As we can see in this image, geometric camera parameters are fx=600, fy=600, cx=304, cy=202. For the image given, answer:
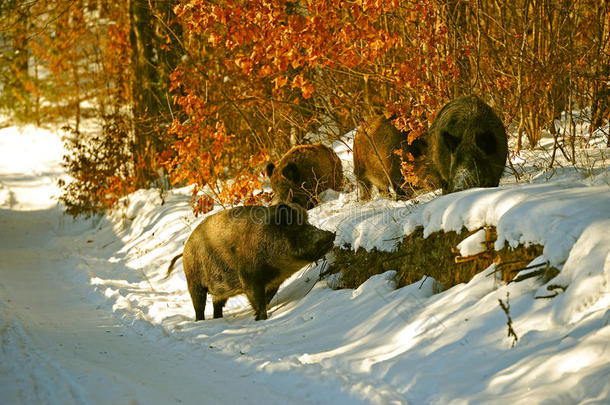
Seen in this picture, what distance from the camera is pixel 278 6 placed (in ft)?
23.1

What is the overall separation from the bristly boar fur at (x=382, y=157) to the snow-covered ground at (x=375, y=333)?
706 millimetres

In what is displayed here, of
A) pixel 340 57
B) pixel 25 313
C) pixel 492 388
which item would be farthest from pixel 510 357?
pixel 25 313

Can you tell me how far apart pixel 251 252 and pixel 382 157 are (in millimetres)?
2716

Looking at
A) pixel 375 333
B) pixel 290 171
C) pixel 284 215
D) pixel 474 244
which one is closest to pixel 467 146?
pixel 474 244

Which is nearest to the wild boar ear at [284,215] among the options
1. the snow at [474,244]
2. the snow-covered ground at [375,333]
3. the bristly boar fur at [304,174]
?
the snow-covered ground at [375,333]

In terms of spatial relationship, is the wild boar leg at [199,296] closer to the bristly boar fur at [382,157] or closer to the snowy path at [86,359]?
the snowy path at [86,359]

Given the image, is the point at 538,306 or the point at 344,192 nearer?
the point at 538,306

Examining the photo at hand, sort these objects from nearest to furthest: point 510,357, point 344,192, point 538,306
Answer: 1. point 510,357
2. point 538,306
3. point 344,192

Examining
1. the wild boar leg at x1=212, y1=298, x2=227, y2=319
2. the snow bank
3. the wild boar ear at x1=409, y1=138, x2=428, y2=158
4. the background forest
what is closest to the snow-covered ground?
the snow bank

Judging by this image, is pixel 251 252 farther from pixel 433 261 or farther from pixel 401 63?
pixel 401 63

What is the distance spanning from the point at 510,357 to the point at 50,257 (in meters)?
11.5

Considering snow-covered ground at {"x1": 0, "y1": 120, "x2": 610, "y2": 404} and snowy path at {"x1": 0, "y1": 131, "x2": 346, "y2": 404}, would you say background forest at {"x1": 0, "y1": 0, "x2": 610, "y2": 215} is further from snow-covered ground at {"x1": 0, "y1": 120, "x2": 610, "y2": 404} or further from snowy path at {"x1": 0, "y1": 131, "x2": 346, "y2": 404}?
snowy path at {"x1": 0, "y1": 131, "x2": 346, "y2": 404}

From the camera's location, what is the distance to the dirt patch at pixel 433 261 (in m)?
4.36

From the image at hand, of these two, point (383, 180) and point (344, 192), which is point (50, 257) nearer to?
point (344, 192)
